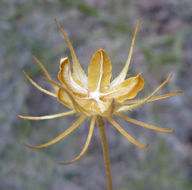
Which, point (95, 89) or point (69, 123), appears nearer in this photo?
point (95, 89)

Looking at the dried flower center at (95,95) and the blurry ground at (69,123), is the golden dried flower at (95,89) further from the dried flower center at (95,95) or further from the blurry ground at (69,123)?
the blurry ground at (69,123)

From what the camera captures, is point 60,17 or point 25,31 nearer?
point 25,31

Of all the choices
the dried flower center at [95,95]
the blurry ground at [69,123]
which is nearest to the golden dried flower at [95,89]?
the dried flower center at [95,95]

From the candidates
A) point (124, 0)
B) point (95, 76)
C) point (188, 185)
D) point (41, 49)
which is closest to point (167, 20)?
point (124, 0)

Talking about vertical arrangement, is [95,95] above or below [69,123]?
below

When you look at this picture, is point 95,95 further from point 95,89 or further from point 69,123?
point 69,123

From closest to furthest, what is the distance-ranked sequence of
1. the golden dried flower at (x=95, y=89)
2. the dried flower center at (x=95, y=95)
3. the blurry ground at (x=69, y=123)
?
the golden dried flower at (x=95, y=89), the dried flower center at (x=95, y=95), the blurry ground at (x=69, y=123)

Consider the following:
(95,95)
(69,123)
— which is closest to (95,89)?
(95,95)

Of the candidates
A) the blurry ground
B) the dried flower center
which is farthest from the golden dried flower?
the blurry ground

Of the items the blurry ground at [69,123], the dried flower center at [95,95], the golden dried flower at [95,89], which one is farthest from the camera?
the blurry ground at [69,123]

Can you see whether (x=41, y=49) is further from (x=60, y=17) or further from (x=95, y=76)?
(x=95, y=76)

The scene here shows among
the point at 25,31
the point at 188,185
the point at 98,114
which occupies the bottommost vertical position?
the point at 188,185
